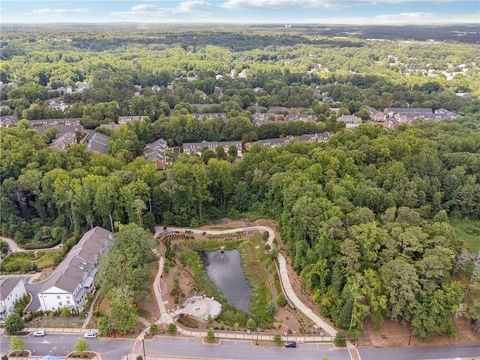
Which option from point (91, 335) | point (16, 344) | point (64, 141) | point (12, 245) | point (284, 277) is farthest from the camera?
point (64, 141)

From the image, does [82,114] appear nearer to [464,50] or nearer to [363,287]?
[363,287]

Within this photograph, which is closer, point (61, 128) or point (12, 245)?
point (12, 245)

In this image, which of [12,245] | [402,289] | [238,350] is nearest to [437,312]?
[402,289]

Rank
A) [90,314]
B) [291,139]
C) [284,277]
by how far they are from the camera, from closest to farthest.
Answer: [90,314], [284,277], [291,139]

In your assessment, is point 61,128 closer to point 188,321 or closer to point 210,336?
point 188,321

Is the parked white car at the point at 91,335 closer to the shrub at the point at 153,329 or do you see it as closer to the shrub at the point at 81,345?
the shrub at the point at 81,345

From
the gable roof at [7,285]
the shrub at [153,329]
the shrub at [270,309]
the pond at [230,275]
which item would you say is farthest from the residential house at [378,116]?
the gable roof at [7,285]

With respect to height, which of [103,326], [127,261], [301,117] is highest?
[301,117]

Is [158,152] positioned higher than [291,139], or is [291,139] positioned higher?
A: [291,139]
